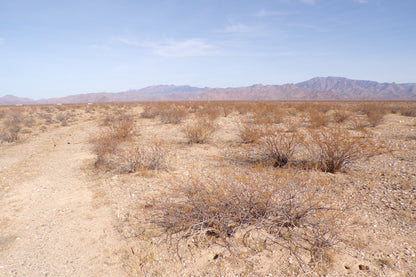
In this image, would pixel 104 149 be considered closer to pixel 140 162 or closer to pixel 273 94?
pixel 140 162

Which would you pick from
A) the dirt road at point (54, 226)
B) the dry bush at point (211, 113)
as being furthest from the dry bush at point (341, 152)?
the dry bush at point (211, 113)

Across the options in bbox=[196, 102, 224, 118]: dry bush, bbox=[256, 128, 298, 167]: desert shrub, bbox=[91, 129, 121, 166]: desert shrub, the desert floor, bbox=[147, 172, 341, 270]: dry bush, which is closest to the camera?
the desert floor

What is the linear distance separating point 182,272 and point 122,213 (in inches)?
68.0

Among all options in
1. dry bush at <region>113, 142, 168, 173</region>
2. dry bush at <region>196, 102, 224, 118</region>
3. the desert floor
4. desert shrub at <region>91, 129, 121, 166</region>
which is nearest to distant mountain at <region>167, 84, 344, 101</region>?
dry bush at <region>196, 102, 224, 118</region>

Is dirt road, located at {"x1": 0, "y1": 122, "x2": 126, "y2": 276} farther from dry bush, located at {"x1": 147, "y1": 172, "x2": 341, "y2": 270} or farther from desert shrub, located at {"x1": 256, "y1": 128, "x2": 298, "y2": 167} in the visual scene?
desert shrub, located at {"x1": 256, "y1": 128, "x2": 298, "y2": 167}

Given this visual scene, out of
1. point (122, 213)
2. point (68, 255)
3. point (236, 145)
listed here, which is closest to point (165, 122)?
point (236, 145)

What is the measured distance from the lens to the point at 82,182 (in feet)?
17.6

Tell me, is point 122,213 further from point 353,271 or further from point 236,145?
point 236,145

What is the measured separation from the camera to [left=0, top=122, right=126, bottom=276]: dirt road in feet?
9.27

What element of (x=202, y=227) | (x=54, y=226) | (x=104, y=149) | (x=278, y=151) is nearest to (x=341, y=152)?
(x=278, y=151)

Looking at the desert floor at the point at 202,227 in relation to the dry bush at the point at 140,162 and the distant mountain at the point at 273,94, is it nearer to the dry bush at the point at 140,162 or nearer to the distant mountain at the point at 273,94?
the dry bush at the point at 140,162

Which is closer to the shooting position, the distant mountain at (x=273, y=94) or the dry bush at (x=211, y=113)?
the dry bush at (x=211, y=113)

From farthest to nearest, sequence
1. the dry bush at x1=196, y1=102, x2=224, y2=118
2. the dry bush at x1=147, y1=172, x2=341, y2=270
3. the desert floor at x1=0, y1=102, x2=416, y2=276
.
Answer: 1. the dry bush at x1=196, y1=102, x2=224, y2=118
2. the dry bush at x1=147, y1=172, x2=341, y2=270
3. the desert floor at x1=0, y1=102, x2=416, y2=276

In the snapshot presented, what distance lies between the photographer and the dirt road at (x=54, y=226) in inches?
111
